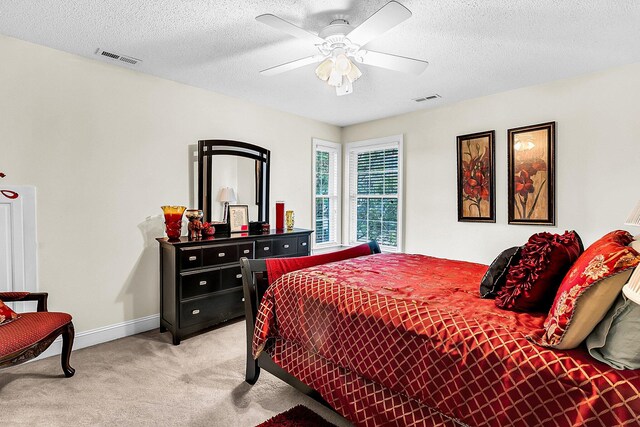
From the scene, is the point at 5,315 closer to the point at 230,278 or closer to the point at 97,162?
the point at 97,162

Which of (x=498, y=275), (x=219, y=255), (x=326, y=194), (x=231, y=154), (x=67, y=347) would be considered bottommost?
(x=67, y=347)

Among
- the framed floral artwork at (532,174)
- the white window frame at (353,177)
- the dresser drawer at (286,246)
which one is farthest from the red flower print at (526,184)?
the dresser drawer at (286,246)

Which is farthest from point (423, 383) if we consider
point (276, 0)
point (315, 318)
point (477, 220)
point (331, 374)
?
point (477, 220)

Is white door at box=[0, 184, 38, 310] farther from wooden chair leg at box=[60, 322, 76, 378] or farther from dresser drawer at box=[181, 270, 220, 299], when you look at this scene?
dresser drawer at box=[181, 270, 220, 299]

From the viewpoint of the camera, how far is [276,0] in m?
2.12

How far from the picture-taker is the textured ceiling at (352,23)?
7.20ft

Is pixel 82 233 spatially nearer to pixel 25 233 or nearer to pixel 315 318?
pixel 25 233

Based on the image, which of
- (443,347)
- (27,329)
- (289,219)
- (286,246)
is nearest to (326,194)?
(289,219)

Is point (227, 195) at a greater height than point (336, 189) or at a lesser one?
lesser

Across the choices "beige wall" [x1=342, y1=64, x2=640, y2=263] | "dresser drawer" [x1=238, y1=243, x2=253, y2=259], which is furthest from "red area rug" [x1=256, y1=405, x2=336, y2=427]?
Result: "beige wall" [x1=342, y1=64, x2=640, y2=263]

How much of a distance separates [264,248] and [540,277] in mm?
2793

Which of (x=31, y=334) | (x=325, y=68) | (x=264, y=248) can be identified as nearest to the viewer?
(x=31, y=334)

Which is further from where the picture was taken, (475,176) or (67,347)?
(475,176)

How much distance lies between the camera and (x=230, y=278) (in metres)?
3.51
